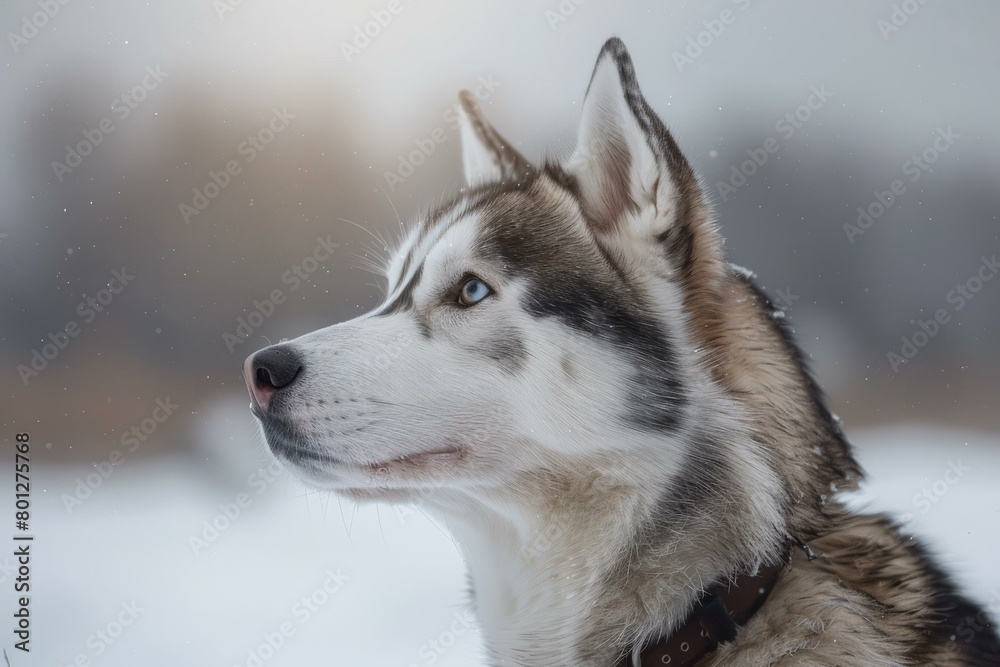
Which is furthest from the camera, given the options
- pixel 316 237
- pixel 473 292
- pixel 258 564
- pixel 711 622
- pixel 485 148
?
pixel 316 237

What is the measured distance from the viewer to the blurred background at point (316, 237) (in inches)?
130

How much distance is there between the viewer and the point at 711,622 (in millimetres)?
1398

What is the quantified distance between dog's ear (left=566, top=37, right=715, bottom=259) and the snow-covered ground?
1.51 meters

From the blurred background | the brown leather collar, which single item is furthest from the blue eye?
the blurred background

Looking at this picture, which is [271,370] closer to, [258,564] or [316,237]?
[258,564]

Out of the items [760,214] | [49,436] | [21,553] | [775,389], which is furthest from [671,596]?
[49,436]

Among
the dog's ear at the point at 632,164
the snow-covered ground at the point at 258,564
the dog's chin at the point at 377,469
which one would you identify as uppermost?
the dog's ear at the point at 632,164

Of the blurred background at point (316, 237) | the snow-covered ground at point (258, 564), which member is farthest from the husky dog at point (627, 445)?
the blurred background at point (316, 237)

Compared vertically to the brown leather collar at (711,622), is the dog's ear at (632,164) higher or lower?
higher

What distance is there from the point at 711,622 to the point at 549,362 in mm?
652

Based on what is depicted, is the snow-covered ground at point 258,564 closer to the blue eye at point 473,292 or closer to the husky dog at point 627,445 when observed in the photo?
the husky dog at point 627,445

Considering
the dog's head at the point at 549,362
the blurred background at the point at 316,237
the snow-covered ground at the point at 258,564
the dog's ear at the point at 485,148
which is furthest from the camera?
the blurred background at the point at 316,237

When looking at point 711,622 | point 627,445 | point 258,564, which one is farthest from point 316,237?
point 711,622

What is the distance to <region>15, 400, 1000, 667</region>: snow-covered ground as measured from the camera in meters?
2.85
